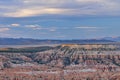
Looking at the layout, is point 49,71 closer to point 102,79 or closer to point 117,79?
point 102,79

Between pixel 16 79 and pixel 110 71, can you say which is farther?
pixel 110 71

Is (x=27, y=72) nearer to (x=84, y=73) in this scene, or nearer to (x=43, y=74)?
(x=43, y=74)

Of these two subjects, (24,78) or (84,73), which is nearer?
(24,78)

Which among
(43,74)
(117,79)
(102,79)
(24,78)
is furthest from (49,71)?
(117,79)

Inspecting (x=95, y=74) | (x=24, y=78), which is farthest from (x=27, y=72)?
(x=95, y=74)

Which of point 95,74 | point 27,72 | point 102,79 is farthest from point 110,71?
point 27,72

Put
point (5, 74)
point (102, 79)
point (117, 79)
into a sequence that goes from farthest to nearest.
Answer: point (5, 74) → point (102, 79) → point (117, 79)

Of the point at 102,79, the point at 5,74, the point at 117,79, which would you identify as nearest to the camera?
the point at 117,79

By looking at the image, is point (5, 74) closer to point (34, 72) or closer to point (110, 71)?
point (34, 72)
